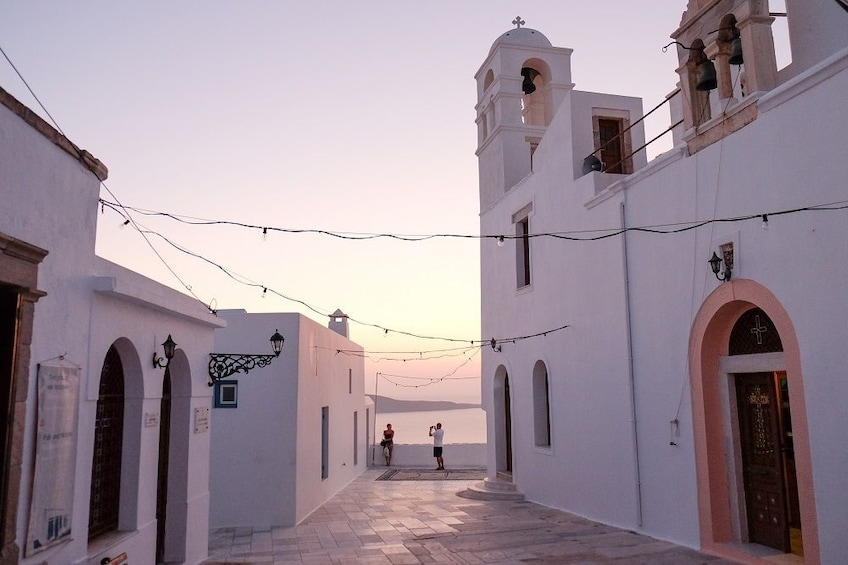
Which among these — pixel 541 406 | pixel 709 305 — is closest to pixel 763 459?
pixel 709 305

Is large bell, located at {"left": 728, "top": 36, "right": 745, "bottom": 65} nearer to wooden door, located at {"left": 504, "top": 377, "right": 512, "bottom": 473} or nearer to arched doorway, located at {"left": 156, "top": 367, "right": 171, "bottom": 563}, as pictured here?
arched doorway, located at {"left": 156, "top": 367, "right": 171, "bottom": 563}

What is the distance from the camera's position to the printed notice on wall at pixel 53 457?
4938 mm

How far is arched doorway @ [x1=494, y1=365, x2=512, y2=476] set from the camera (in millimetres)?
15039

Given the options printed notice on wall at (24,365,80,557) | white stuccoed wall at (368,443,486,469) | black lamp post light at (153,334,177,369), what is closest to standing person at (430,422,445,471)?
white stuccoed wall at (368,443,486,469)

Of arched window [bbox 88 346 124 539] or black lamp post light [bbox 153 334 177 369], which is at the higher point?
black lamp post light [bbox 153 334 177 369]

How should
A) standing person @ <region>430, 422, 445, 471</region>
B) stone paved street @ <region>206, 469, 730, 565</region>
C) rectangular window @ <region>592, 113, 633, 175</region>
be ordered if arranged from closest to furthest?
1. stone paved street @ <region>206, 469, 730, 565</region>
2. rectangular window @ <region>592, 113, 633, 175</region>
3. standing person @ <region>430, 422, 445, 471</region>

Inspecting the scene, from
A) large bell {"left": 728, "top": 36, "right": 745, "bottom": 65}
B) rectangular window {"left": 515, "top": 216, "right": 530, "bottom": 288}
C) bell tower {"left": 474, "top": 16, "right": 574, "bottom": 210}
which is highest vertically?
bell tower {"left": 474, "top": 16, "right": 574, "bottom": 210}

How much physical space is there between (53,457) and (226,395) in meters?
7.28

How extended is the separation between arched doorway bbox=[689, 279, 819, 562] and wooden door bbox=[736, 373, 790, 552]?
0.4 inches

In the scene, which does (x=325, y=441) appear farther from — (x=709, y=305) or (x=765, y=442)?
(x=765, y=442)

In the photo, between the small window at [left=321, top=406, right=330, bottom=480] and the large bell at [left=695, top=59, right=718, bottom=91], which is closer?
the large bell at [left=695, top=59, right=718, bottom=91]

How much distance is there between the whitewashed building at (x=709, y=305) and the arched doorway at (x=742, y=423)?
22 mm

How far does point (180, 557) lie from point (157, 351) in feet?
8.61

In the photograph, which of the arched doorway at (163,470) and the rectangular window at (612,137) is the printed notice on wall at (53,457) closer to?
the arched doorway at (163,470)
